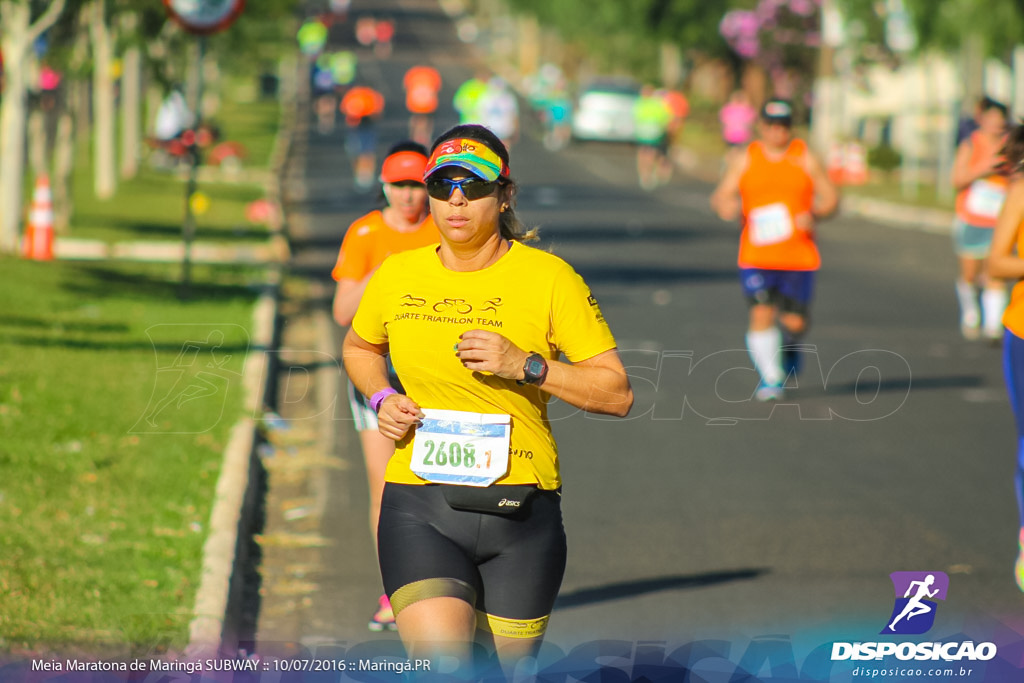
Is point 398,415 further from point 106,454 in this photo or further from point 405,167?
point 106,454

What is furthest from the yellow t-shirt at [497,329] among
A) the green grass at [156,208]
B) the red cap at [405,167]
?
the green grass at [156,208]

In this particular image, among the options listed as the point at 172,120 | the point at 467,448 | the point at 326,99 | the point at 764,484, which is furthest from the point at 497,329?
the point at 326,99

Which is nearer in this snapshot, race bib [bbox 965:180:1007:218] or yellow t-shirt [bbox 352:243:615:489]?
yellow t-shirt [bbox 352:243:615:489]

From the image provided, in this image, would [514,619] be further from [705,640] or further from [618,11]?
[618,11]

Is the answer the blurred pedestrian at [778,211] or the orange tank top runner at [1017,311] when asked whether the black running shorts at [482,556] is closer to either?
the orange tank top runner at [1017,311]

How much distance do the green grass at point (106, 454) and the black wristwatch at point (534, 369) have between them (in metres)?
2.21

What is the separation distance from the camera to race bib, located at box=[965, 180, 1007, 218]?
47.8 ft

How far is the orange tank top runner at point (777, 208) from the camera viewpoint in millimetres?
11516

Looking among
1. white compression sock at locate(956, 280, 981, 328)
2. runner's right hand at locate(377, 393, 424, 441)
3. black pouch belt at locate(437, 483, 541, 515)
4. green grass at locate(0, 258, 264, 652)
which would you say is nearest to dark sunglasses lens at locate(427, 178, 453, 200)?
runner's right hand at locate(377, 393, 424, 441)

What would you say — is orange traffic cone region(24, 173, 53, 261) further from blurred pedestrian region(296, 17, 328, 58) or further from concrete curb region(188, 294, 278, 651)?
blurred pedestrian region(296, 17, 328, 58)

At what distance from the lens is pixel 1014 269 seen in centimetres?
661

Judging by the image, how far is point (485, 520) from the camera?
4516mm

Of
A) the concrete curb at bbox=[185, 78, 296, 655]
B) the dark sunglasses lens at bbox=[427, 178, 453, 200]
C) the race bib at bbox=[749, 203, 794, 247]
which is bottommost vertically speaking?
the concrete curb at bbox=[185, 78, 296, 655]

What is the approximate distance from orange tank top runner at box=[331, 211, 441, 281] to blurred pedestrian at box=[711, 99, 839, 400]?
5.04 metres
